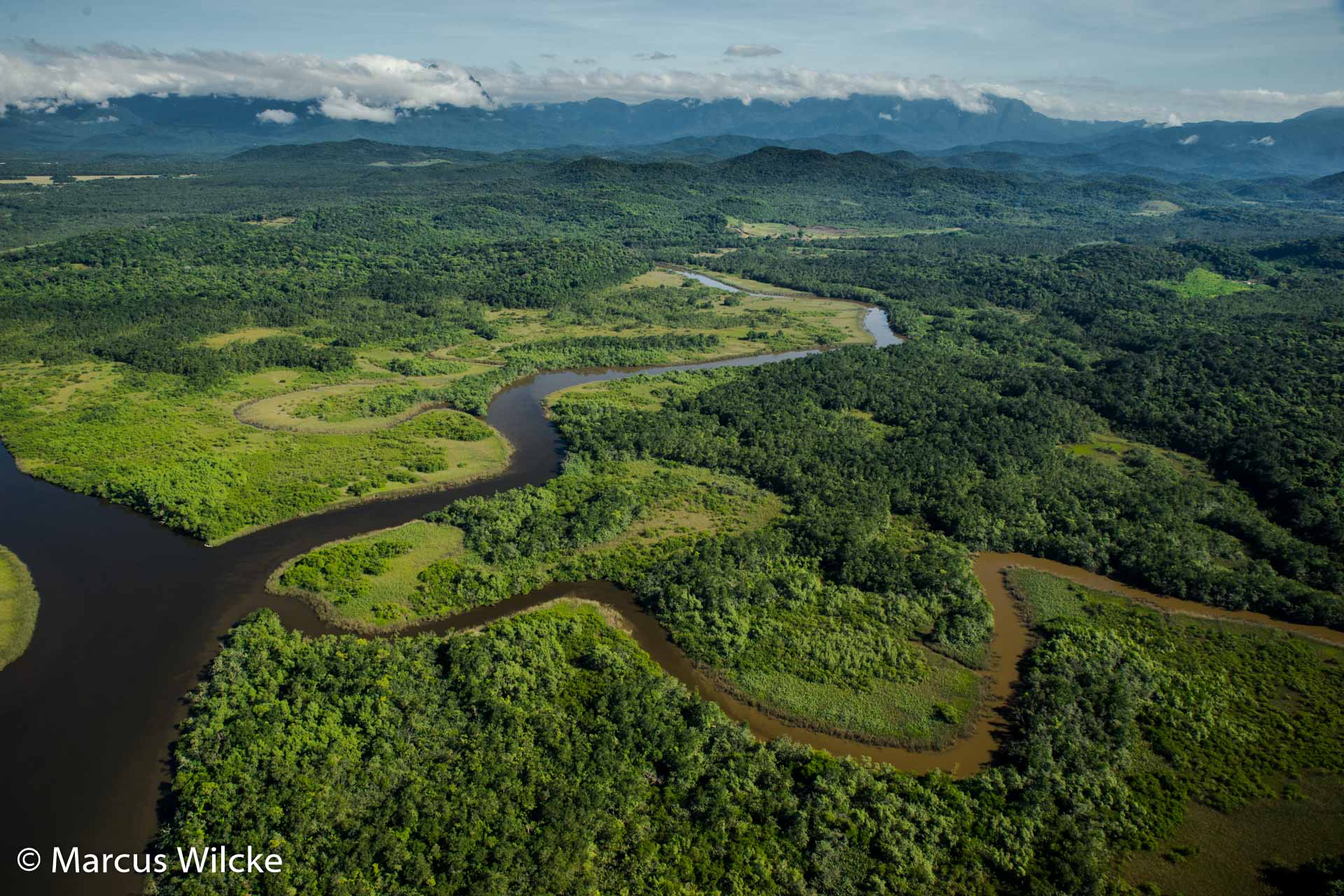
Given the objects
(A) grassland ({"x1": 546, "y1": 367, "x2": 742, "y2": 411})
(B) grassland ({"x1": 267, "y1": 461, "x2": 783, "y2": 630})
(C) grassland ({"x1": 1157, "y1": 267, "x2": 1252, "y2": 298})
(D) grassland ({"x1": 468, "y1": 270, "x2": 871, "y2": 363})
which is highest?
(C) grassland ({"x1": 1157, "y1": 267, "x2": 1252, "y2": 298})

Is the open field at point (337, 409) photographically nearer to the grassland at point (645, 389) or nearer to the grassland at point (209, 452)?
the grassland at point (209, 452)

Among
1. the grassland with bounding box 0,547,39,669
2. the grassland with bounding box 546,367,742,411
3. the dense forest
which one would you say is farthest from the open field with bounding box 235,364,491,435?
the grassland with bounding box 0,547,39,669

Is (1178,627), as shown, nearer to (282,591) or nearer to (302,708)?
(302,708)

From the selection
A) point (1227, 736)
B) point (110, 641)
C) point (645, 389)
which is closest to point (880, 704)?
point (1227, 736)

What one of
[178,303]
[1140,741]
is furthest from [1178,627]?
[178,303]

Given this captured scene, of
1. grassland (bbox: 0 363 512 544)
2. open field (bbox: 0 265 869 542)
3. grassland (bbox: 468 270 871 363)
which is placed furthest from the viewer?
grassland (bbox: 468 270 871 363)

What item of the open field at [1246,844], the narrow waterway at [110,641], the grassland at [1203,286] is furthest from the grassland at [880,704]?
the grassland at [1203,286]

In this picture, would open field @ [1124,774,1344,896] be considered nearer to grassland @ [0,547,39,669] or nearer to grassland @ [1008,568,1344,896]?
grassland @ [1008,568,1344,896]
